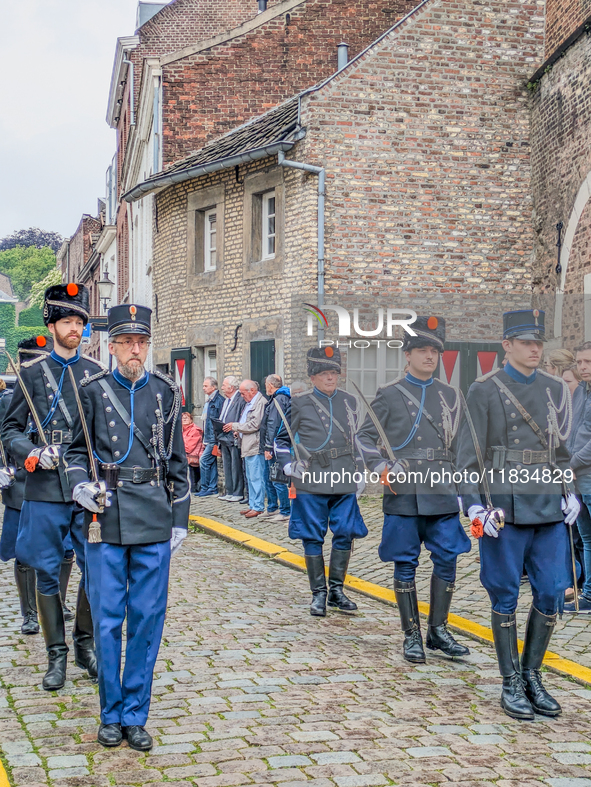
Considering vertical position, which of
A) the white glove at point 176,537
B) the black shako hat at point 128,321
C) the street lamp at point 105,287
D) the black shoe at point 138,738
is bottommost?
the black shoe at point 138,738

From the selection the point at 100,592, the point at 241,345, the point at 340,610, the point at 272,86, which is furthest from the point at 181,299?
the point at 100,592

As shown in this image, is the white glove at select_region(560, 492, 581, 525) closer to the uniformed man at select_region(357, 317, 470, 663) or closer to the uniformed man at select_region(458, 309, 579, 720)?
the uniformed man at select_region(458, 309, 579, 720)

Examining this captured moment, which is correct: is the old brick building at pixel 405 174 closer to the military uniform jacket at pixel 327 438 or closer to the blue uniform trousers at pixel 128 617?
the military uniform jacket at pixel 327 438

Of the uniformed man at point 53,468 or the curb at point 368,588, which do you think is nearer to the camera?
the uniformed man at point 53,468

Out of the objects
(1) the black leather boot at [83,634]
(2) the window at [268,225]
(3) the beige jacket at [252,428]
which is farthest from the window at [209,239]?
(1) the black leather boot at [83,634]

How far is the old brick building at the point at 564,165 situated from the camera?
13094mm

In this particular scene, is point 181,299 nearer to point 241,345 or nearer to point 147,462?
point 241,345

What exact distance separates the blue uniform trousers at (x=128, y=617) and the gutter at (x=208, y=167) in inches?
447

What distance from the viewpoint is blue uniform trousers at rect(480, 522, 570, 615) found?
16.7 feet

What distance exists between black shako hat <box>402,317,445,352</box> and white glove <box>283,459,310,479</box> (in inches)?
62.1

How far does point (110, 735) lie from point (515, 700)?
2.04 metres

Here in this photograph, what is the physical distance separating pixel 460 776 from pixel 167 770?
1246 mm

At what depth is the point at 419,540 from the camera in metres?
6.17

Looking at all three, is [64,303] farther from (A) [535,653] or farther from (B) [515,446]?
(A) [535,653]
